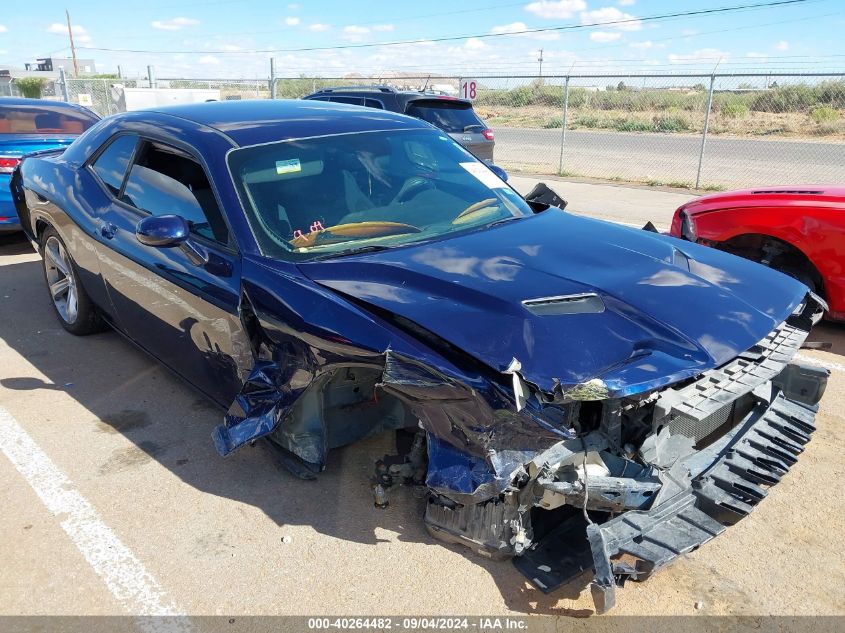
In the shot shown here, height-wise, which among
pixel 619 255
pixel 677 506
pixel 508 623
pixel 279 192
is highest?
pixel 279 192

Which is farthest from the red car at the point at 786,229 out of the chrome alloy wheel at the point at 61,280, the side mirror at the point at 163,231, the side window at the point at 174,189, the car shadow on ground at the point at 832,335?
the chrome alloy wheel at the point at 61,280

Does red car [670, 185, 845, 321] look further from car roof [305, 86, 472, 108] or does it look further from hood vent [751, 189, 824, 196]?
car roof [305, 86, 472, 108]

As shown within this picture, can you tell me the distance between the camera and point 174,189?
3576 mm

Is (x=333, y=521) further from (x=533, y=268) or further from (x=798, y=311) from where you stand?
(x=798, y=311)

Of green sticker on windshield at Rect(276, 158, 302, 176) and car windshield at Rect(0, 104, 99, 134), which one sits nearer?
green sticker on windshield at Rect(276, 158, 302, 176)

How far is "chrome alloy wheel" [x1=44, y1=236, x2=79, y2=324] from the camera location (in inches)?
192

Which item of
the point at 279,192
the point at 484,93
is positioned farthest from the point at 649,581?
the point at 484,93

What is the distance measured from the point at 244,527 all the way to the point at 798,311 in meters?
2.62

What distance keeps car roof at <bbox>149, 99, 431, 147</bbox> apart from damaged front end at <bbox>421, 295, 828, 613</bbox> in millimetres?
1926

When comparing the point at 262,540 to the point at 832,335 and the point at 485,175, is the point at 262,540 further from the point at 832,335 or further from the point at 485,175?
the point at 832,335

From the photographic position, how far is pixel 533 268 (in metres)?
2.83

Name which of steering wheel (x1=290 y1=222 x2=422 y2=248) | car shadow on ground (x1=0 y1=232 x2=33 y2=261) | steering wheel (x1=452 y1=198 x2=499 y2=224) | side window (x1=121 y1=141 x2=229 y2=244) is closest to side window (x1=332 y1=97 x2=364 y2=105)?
car shadow on ground (x1=0 y1=232 x2=33 y2=261)

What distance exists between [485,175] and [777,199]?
241cm

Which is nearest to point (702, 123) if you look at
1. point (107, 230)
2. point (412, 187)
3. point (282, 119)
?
point (412, 187)
